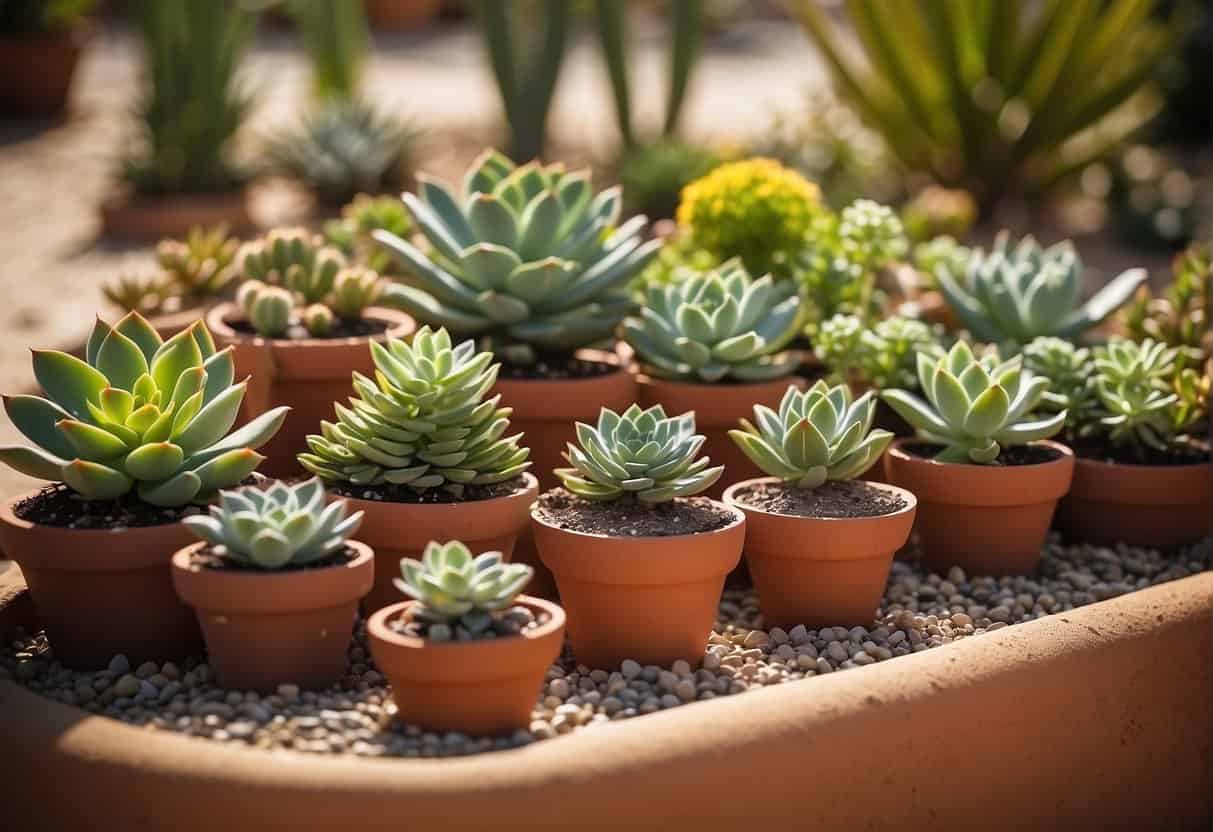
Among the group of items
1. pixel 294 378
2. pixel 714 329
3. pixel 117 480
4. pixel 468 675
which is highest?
pixel 714 329

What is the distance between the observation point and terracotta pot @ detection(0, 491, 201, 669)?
2871mm

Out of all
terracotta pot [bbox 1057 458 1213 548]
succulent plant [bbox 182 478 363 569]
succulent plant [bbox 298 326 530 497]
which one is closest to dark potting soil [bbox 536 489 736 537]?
succulent plant [bbox 298 326 530 497]

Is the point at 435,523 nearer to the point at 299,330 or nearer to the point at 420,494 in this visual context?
the point at 420,494

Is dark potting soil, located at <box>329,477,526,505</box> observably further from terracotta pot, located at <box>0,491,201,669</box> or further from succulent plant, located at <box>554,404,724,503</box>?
terracotta pot, located at <box>0,491,201,669</box>

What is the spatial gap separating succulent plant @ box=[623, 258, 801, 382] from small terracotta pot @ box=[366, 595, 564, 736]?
1.09 metres

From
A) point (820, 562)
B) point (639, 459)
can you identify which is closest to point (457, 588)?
point (639, 459)

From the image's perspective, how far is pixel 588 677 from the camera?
3.06 meters

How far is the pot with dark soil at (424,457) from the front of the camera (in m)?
3.01

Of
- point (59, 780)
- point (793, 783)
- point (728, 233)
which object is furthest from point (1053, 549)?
point (59, 780)

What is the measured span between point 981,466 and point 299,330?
1.62 metres

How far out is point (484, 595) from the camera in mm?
2641

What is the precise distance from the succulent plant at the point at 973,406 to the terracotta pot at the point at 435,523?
1025 millimetres

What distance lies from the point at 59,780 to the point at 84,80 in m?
9.44

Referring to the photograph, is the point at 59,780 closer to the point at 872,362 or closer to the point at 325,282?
the point at 325,282
